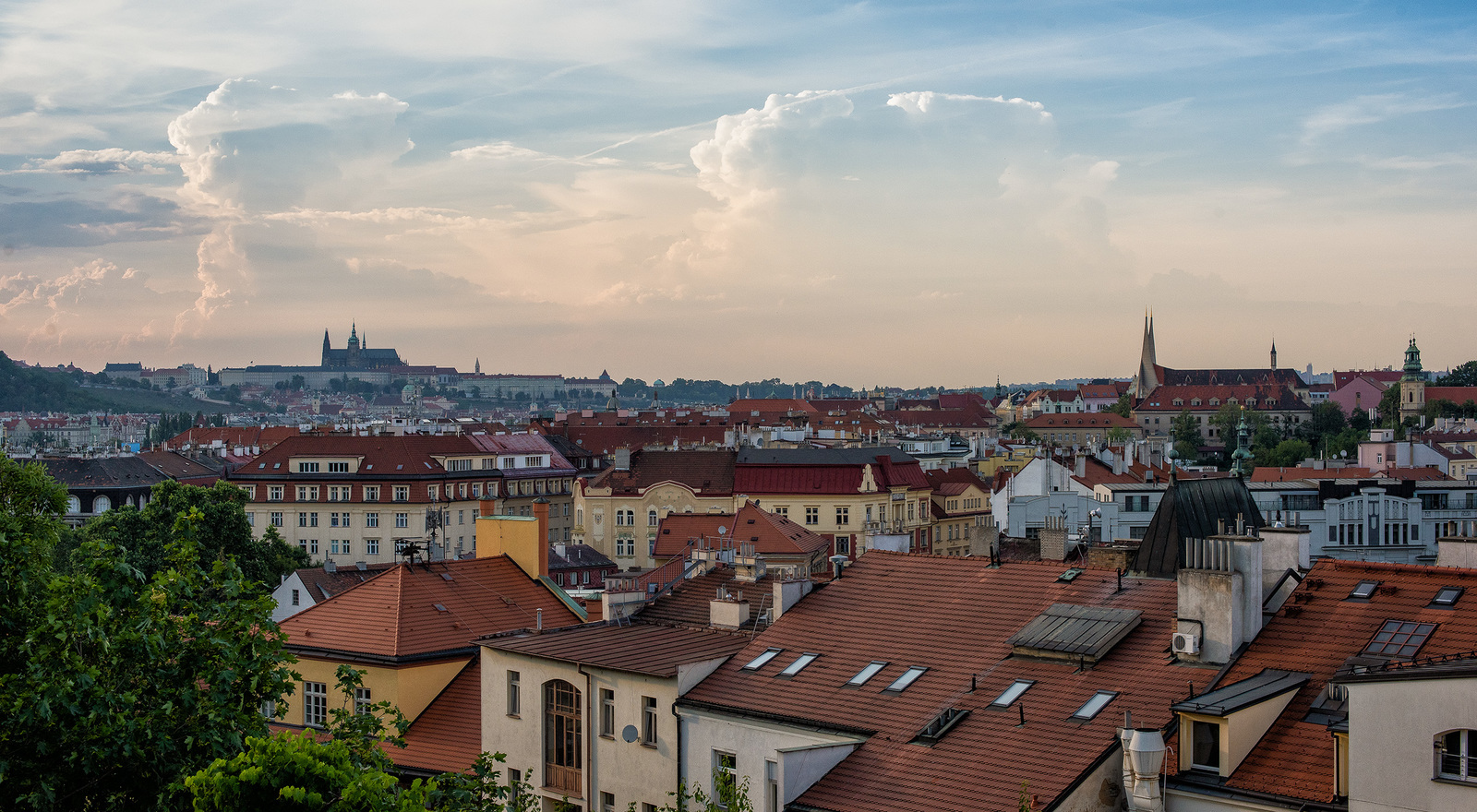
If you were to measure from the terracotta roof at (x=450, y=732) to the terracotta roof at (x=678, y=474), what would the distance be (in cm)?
7113

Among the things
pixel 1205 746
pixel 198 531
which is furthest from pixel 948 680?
pixel 198 531

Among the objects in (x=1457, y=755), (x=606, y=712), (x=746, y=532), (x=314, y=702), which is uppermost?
(x=1457, y=755)

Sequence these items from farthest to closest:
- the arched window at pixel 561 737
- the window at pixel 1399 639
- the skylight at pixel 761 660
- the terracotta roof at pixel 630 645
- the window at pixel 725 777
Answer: the arched window at pixel 561 737 → the terracotta roof at pixel 630 645 → the skylight at pixel 761 660 → the window at pixel 1399 639 → the window at pixel 725 777

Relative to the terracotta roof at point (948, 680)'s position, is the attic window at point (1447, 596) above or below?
above

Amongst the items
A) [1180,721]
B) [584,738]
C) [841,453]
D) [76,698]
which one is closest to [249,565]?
[841,453]

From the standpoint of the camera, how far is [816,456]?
10294 centimetres

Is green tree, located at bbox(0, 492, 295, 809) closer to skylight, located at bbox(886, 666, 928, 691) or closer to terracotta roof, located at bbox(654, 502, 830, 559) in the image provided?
skylight, located at bbox(886, 666, 928, 691)

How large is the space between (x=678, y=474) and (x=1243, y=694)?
8644 centimetres

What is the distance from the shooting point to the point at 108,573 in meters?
22.2

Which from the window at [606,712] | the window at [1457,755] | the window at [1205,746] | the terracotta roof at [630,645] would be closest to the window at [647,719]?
the terracotta roof at [630,645]

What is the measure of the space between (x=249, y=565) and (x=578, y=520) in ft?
102

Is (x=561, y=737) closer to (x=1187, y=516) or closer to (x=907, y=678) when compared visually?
(x=907, y=678)

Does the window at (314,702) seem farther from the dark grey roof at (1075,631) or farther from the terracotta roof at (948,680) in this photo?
the dark grey roof at (1075,631)

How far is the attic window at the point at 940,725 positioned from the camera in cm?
2208
